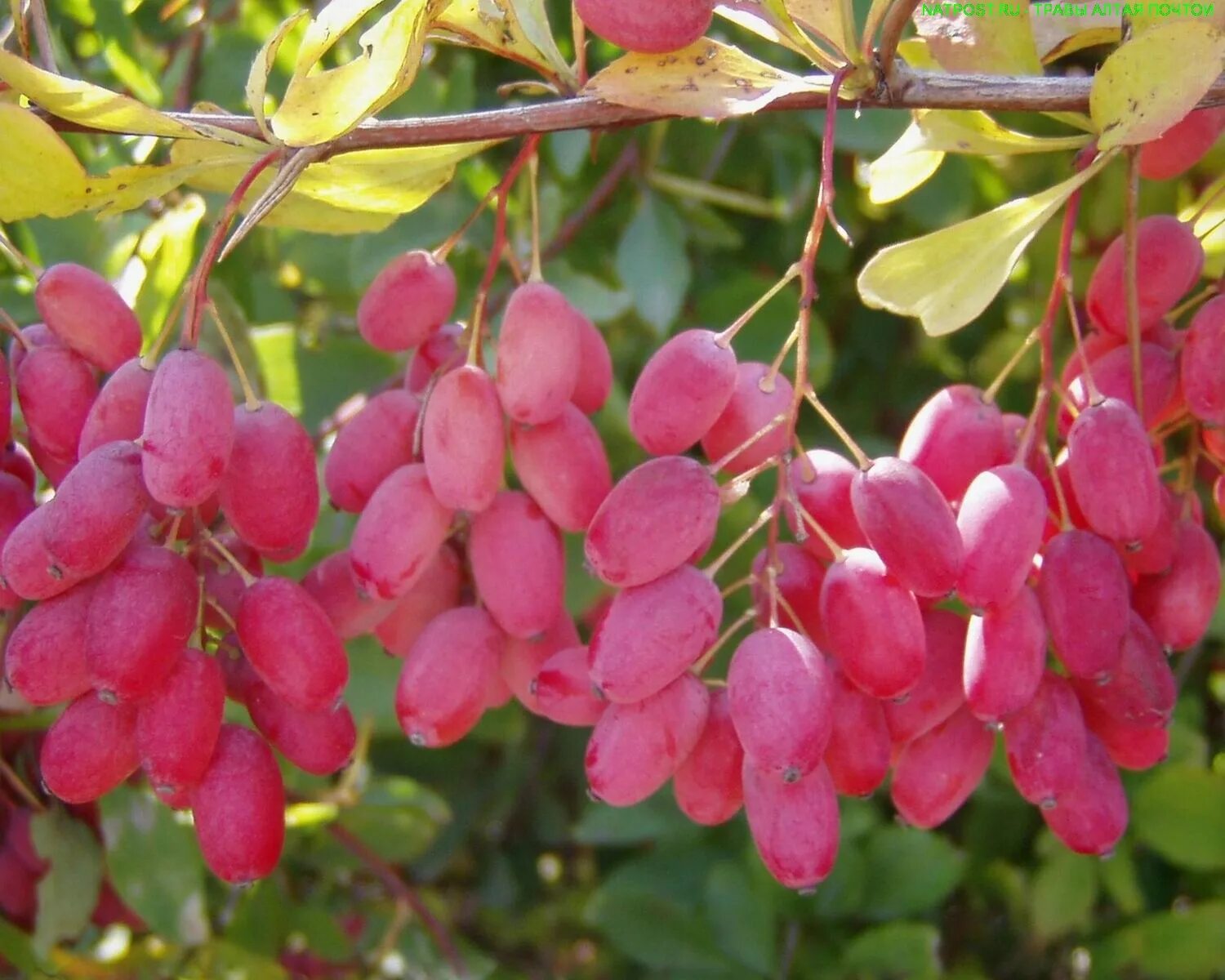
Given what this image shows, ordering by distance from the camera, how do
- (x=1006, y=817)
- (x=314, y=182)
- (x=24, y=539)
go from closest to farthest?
(x=24, y=539)
(x=314, y=182)
(x=1006, y=817)

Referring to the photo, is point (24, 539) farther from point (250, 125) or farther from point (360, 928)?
point (360, 928)

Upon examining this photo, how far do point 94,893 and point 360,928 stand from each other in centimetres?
70

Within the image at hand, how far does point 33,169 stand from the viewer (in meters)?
0.66

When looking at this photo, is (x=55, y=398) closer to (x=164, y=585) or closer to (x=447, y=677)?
(x=164, y=585)

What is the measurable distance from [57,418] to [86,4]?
629 mm

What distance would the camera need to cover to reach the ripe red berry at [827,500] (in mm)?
712

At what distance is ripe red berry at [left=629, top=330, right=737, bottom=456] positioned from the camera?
26.6 inches

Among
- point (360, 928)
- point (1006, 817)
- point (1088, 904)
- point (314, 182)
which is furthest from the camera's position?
point (360, 928)

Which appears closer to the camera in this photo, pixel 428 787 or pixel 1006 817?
pixel 1006 817

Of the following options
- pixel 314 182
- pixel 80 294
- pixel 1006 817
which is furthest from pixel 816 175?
pixel 80 294

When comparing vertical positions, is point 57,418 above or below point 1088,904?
above

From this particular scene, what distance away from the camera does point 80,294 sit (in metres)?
0.72

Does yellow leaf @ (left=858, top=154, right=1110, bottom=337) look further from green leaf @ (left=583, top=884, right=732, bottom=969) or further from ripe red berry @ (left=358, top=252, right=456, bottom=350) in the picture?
green leaf @ (left=583, top=884, right=732, bottom=969)

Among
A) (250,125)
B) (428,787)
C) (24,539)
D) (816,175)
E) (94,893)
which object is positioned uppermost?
(250,125)
